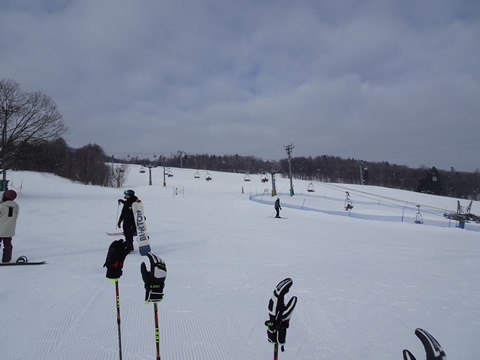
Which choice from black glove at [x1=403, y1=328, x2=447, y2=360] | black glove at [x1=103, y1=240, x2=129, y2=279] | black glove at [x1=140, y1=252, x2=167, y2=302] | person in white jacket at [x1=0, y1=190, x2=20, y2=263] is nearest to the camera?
black glove at [x1=403, y1=328, x2=447, y2=360]

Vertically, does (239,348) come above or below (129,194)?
below

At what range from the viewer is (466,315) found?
14.9 ft

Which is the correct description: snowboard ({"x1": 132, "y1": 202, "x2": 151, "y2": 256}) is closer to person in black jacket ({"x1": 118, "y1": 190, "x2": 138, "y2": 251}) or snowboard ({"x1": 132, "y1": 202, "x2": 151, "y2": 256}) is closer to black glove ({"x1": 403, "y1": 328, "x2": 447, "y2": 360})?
person in black jacket ({"x1": 118, "y1": 190, "x2": 138, "y2": 251})

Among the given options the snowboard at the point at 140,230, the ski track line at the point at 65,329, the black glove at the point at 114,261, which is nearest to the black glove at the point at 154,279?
the black glove at the point at 114,261

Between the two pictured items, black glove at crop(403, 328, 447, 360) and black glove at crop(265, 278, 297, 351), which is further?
black glove at crop(265, 278, 297, 351)

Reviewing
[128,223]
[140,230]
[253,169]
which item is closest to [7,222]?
[128,223]

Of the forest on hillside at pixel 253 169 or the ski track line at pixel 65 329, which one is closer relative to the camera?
the ski track line at pixel 65 329

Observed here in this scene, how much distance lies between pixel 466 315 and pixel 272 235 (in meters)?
7.95

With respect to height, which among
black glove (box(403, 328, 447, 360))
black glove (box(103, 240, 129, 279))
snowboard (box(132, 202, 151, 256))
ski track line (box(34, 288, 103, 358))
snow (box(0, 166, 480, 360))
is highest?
black glove (box(103, 240, 129, 279))

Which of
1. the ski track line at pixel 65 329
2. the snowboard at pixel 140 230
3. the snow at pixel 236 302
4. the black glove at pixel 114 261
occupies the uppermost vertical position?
the black glove at pixel 114 261

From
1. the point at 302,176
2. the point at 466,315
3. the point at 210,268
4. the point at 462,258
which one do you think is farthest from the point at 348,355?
the point at 302,176

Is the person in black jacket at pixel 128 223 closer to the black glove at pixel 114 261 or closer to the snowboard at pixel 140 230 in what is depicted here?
the snowboard at pixel 140 230

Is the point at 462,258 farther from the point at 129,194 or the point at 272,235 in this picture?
the point at 129,194

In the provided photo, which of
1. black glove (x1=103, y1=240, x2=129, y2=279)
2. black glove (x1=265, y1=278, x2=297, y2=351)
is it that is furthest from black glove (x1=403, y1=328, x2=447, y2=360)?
black glove (x1=103, y1=240, x2=129, y2=279)
